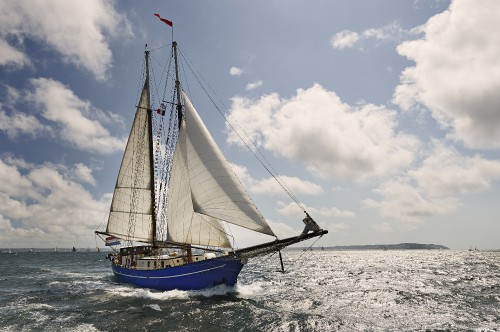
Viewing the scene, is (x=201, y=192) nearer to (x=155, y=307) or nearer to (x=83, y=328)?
(x=155, y=307)

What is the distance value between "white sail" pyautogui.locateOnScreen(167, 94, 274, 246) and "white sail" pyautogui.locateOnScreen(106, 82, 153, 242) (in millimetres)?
8075

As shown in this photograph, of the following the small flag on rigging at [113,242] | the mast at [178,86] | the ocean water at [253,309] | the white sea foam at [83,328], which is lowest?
the ocean water at [253,309]

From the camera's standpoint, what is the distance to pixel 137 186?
119 ft

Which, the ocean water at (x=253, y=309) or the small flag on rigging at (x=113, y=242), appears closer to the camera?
the ocean water at (x=253, y=309)

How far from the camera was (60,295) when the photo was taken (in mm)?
28062

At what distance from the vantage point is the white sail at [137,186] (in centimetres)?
3600

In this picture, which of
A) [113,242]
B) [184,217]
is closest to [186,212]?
[184,217]

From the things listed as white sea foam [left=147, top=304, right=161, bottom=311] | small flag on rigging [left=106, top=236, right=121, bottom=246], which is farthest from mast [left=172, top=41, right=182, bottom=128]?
small flag on rigging [left=106, top=236, right=121, bottom=246]

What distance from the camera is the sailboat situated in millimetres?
24609

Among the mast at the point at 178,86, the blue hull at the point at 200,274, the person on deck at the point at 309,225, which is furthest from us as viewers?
the mast at the point at 178,86

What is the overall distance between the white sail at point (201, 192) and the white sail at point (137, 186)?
26.5 ft

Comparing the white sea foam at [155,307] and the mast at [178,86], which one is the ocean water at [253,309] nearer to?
the white sea foam at [155,307]

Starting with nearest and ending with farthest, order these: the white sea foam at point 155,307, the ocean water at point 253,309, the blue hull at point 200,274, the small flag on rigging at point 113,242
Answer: the ocean water at point 253,309 → the white sea foam at point 155,307 → the blue hull at point 200,274 → the small flag on rigging at point 113,242

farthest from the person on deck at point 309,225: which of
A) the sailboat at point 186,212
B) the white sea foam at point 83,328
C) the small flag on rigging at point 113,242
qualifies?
the small flag on rigging at point 113,242
